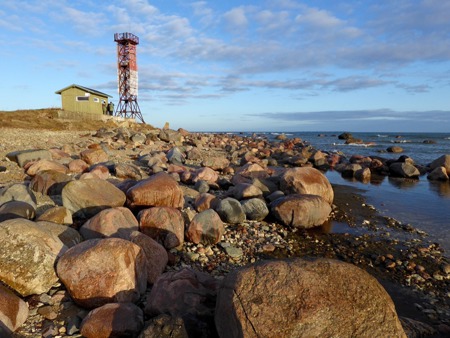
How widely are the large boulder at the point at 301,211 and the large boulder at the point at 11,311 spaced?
18.2 feet

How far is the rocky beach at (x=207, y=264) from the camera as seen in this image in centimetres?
300

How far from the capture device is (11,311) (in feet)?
11.4

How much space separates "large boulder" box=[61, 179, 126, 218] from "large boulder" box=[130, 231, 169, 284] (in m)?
2.14

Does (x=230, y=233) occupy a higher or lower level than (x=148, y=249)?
lower

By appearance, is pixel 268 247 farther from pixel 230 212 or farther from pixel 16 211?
pixel 16 211

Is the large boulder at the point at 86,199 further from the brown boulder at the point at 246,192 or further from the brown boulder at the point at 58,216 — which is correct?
the brown boulder at the point at 246,192

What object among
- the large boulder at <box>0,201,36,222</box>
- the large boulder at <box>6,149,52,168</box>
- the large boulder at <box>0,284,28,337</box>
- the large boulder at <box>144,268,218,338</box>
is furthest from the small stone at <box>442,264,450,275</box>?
the large boulder at <box>6,149,52,168</box>

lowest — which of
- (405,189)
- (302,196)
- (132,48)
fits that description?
(405,189)

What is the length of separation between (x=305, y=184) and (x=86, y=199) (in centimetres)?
596

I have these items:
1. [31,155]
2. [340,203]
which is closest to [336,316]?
[340,203]

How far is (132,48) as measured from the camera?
42.4 meters

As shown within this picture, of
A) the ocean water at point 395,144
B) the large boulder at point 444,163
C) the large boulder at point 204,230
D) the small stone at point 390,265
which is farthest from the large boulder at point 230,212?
the ocean water at point 395,144

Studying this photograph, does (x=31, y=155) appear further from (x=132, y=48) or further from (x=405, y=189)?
(x=132, y=48)

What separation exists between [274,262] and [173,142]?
907 inches
